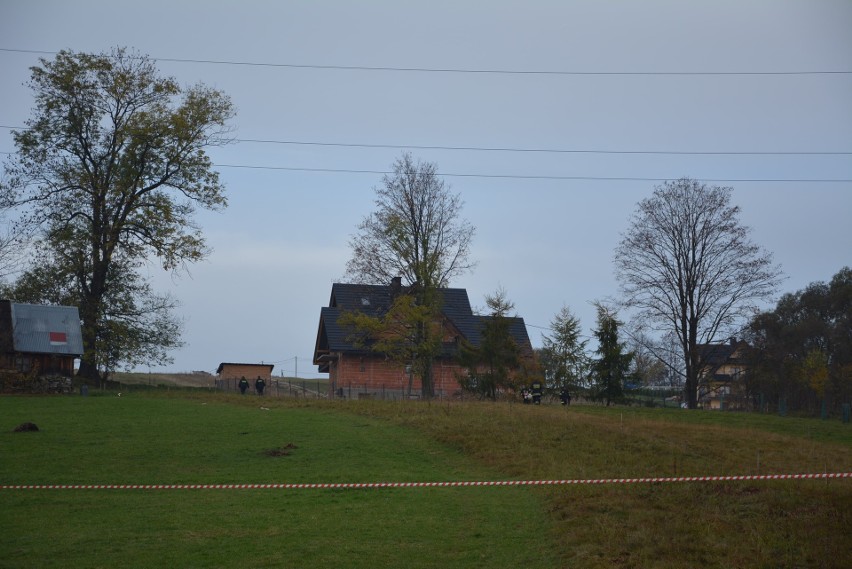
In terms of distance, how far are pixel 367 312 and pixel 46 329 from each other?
66.6 ft

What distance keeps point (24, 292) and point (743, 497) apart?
50958mm

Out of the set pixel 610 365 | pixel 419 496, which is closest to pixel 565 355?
pixel 610 365

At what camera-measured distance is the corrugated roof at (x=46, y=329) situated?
5022cm

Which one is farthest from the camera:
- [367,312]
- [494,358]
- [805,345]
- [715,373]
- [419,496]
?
[715,373]

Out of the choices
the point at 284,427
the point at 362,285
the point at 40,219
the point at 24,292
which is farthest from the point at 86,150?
the point at 284,427

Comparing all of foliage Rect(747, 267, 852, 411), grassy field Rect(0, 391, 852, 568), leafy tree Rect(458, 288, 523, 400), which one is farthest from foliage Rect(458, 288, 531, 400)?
foliage Rect(747, 267, 852, 411)

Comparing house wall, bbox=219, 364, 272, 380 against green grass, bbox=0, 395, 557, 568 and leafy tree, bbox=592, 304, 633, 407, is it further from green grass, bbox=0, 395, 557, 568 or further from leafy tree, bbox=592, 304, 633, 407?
green grass, bbox=0, 395, 557, 568

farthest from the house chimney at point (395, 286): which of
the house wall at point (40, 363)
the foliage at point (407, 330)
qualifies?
the house wall at point (40, 363)

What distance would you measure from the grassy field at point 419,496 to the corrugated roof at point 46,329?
54.8ft

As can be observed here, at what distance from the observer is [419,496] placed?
20.6m

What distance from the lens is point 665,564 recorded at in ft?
45.1

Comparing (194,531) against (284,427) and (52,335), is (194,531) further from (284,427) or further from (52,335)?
(52,335)

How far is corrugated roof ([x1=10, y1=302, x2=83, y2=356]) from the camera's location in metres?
50.2

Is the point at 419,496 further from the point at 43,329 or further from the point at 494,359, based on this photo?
the point at 43,329
